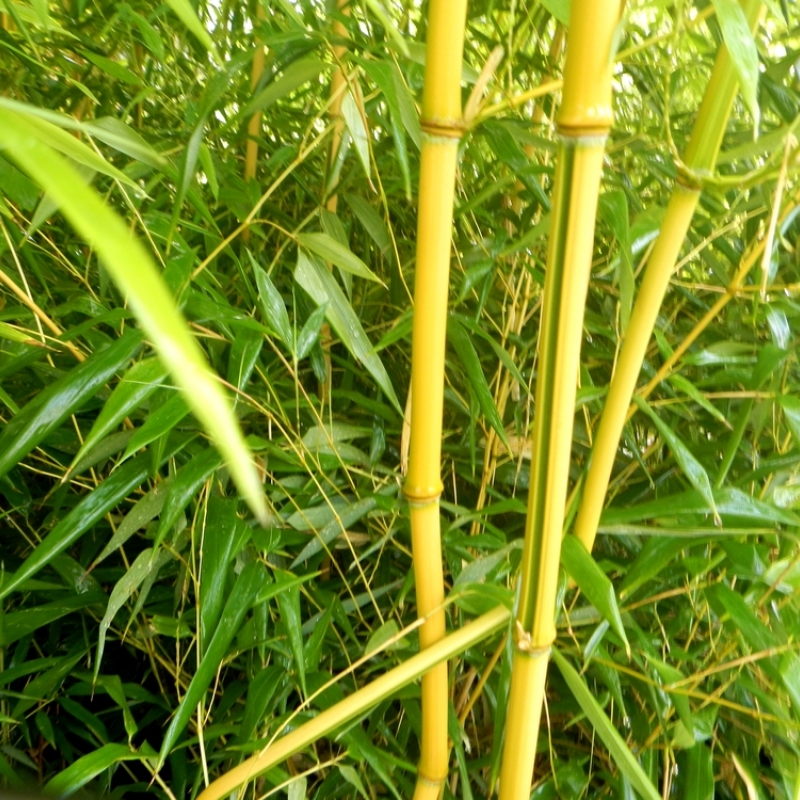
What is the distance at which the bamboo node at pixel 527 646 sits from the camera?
0.34m

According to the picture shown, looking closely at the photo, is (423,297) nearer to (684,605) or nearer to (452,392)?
(452,392)

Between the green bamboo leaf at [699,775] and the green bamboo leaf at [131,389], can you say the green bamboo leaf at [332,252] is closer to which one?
the green bamboo leaf at [131,389]

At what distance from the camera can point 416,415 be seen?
0.35 m

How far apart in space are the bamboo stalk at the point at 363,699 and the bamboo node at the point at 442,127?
265 millimetres

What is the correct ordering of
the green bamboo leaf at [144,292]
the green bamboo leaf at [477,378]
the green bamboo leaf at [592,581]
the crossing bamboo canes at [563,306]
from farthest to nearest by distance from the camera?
the green bamboo leaf at [477,378], the green bamboo leaf at [592,581], the crossing bamboo canes at [563,306], the green bamboo leaf at [144,292]

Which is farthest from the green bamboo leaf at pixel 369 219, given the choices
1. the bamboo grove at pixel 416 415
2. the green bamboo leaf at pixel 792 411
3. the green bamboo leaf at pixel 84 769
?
the green bamboo leaf at pixel 84 769

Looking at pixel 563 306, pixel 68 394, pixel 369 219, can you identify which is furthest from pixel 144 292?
pixel 369 219

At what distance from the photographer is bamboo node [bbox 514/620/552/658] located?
1.10 feet

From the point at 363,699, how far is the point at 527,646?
105 millimetres

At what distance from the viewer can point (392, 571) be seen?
0.60 m

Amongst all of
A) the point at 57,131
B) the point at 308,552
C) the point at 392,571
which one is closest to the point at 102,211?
the point at 57,131

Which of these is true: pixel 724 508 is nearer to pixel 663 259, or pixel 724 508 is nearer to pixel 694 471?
pixel 694 471

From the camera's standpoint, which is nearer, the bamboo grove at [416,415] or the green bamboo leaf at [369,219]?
the bamboo grove at [416,415]

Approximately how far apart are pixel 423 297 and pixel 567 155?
0.10 metres
